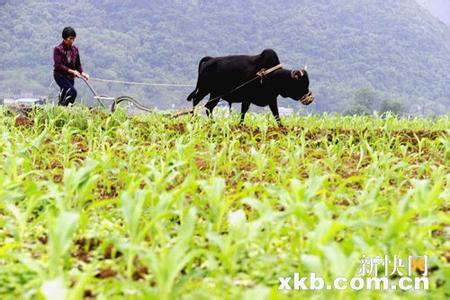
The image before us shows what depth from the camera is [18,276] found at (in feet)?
7.34

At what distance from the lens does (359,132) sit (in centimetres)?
660

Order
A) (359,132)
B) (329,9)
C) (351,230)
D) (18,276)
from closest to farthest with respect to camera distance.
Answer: (18,276) → (351,230) → (359,132) → (329,9)

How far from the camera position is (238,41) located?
75.1 m

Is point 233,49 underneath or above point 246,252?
above

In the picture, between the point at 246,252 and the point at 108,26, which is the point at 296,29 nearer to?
the point at 108,26

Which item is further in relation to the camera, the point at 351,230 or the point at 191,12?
the point at 191,12

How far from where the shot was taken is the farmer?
8.12 m

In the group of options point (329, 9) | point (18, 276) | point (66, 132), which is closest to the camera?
point (18, 276)

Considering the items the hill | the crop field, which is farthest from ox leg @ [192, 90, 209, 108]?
the hill

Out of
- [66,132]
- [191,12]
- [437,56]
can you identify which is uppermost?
[191,12]

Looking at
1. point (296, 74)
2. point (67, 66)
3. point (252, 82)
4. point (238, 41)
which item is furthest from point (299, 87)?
point (238, 41)

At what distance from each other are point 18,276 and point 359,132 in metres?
4.88

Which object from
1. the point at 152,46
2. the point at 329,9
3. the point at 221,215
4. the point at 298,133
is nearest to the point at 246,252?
the point at 221,215

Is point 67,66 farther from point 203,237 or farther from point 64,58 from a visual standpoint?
point 203,237
